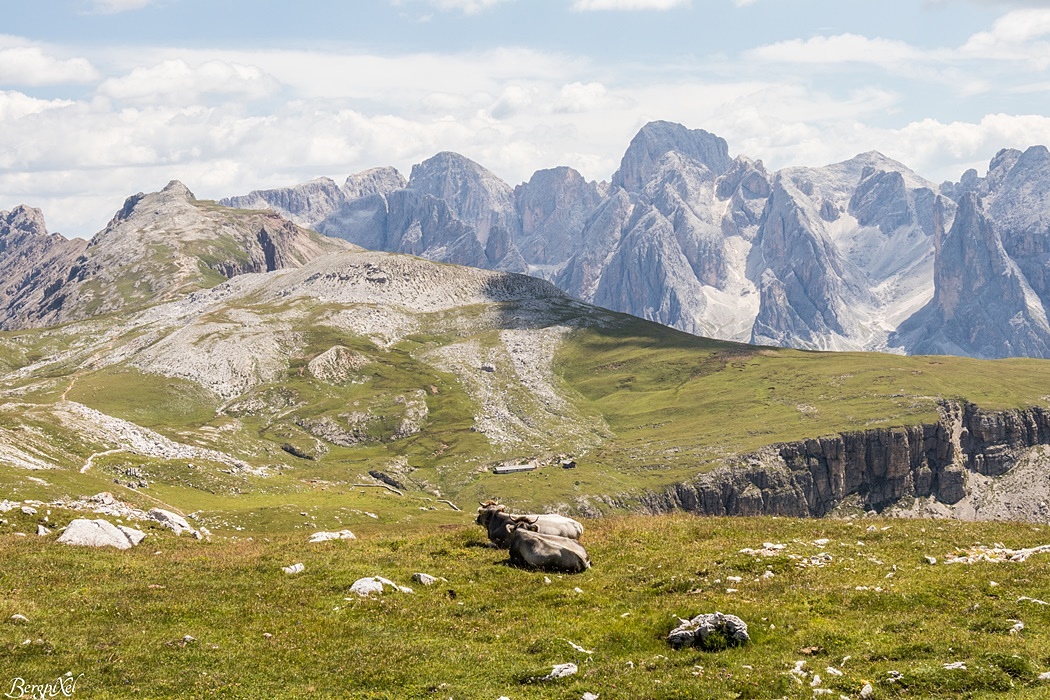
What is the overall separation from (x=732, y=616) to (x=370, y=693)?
40.0ft

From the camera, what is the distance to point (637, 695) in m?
26.1

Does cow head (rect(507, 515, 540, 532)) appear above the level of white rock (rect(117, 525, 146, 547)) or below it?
above

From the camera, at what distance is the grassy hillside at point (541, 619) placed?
89.4 ft

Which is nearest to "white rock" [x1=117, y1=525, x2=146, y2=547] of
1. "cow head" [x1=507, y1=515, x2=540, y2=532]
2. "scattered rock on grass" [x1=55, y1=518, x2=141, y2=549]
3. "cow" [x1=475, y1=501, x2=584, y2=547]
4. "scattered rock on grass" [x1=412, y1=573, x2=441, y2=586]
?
"scattered rock on grass" [x1=55, y1=518, x2=141, y2=549]

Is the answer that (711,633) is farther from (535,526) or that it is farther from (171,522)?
(171,522)

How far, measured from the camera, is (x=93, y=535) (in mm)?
46844

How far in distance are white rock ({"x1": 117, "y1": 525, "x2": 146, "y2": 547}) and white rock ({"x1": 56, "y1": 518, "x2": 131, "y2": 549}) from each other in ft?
1.08

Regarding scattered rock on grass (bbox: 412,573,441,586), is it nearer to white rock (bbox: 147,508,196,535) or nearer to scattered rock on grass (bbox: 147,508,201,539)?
scattered rock on grass (bbox: 147,508,201,539)

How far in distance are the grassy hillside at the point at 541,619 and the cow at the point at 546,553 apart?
3.01ft

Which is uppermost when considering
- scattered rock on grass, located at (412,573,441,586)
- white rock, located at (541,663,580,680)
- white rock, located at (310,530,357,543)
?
white rock, located at (541,663,580,680)

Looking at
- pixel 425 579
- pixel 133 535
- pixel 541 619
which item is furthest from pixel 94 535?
pixel 541 619

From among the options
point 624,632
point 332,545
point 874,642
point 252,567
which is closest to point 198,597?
point 252,567

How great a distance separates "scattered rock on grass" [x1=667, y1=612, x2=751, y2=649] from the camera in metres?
29.7

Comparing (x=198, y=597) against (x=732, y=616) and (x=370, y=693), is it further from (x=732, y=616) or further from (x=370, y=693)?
(x=732, y=616)
